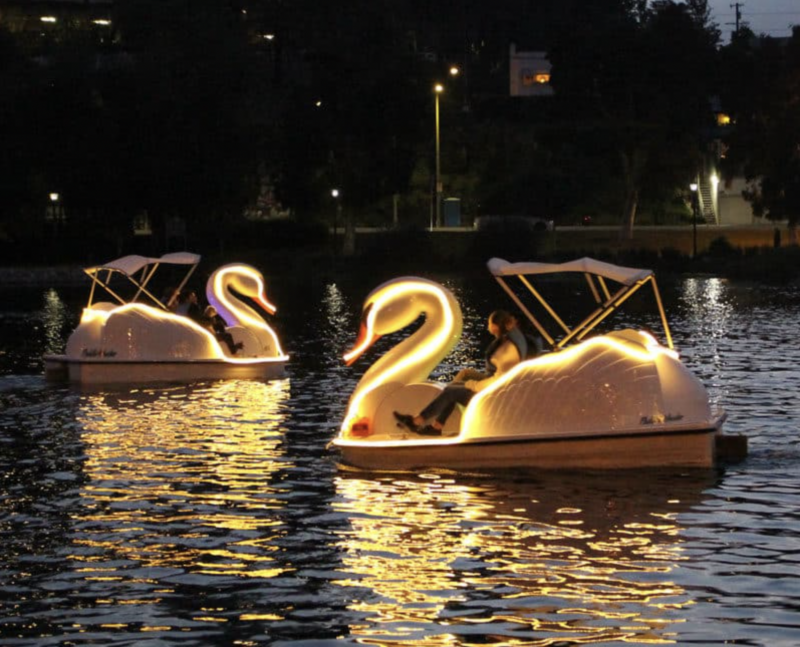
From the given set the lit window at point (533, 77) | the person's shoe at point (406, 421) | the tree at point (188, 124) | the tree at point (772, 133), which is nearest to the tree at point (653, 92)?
the tree at point (772, 133)

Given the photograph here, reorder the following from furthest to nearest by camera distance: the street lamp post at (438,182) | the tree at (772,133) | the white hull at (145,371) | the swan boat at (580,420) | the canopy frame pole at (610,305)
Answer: the street lamp post at (438,182) < the tree at (772,133) < the white hull at (145,371) < the canopy frame pole at (610,305) < the swan boat at (580,420)

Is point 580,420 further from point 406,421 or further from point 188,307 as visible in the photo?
point 188,307

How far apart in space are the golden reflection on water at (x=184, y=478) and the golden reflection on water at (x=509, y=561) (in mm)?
1156

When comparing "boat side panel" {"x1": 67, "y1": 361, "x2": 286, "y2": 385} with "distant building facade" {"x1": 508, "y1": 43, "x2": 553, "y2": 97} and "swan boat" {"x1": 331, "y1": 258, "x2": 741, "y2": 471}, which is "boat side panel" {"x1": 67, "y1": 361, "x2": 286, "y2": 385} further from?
"distant building facade" {"x1": 508, "y1": 43, "x2": 553, "y2": 97}

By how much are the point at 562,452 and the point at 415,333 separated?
257cm

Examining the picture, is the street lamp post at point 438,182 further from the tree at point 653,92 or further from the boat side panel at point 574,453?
the boat side panel at point 574,453

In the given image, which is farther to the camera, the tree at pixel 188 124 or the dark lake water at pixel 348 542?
the tree at pixel 188 124

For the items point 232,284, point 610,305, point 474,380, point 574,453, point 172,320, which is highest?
point 610,305

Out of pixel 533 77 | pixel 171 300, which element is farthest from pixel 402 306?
pixel 533 77

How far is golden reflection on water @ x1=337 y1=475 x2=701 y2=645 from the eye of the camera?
43.4ft

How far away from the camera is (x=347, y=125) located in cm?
8781

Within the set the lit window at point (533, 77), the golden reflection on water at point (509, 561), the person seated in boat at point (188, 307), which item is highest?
the lit window at point (533, 77)

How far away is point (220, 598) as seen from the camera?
1424 cm

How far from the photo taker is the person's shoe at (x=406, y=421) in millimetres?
20953
